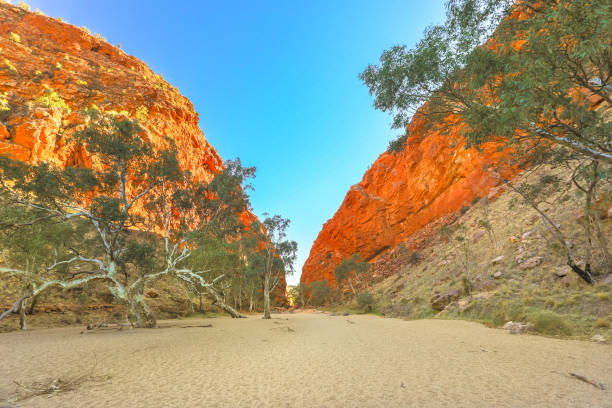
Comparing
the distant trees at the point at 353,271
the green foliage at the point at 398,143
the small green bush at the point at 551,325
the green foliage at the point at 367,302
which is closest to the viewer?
the small green bush at the point at 551,325

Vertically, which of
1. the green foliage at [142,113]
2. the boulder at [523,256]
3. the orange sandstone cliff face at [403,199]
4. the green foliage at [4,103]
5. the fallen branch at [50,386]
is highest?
the green foliage at [142,113]

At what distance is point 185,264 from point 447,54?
2830 centimetres

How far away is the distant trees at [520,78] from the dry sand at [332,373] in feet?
17.2

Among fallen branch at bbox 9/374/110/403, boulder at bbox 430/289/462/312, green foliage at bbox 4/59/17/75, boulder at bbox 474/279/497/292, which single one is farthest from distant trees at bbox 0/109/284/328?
green foliage at bbox 4/59/17/75

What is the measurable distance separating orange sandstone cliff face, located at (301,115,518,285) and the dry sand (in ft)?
136

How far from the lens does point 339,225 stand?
261ft

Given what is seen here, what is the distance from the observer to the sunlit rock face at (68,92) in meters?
35.3

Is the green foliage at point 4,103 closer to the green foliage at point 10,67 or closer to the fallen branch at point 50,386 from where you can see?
the green foliage at point 10,67

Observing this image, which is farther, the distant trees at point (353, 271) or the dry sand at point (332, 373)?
the distant trees at point (353, 271)

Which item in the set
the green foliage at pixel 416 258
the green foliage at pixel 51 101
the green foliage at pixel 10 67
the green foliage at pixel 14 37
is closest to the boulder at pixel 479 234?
the green foliage at pixel 416 258

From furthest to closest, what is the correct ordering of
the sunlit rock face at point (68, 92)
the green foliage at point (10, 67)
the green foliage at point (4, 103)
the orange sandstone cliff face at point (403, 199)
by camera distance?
the orange sandstone cliff face at point (403, 199) → the green foliage at point (10, 67) → the sunlit rock face at point (68, 92) → the green foliage at point (4, 103)

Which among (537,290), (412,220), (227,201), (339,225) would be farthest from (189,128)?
(537,290)

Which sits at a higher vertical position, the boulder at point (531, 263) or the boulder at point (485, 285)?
the boulder at point (531, 263)

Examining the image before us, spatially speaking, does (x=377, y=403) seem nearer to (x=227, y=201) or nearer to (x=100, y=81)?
(x=227, y=201)
